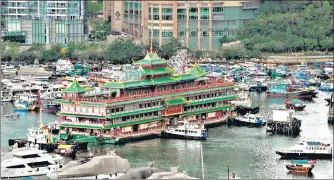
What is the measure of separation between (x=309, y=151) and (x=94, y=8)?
35.6 metres

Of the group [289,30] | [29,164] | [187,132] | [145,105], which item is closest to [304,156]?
[187,132]

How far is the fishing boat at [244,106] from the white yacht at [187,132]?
451 centimetres

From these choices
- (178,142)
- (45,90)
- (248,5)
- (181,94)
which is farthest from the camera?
(248,5)

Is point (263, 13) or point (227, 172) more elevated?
point (263, 13)

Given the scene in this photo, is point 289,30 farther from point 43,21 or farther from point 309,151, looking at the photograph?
point 309,151

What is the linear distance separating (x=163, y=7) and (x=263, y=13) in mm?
5638

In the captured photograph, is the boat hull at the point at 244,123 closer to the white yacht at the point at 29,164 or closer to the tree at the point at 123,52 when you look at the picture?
the white yacht at the point at 29,164

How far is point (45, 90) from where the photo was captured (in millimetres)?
48312

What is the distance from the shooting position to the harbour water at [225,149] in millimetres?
34844

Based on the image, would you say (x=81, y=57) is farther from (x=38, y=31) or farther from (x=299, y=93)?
(x=299, y=93)

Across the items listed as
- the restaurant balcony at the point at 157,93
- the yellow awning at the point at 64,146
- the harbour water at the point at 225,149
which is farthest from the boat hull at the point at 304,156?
the restaurant balcony at the point at 157,93

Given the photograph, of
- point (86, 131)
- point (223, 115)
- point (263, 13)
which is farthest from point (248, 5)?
point (86, 131)

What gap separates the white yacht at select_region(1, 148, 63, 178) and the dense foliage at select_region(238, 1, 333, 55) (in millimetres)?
24326

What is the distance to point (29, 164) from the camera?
34.1 m
